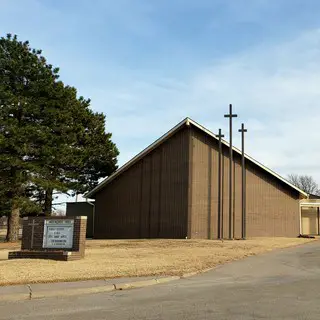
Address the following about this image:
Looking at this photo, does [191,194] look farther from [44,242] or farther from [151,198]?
[44,242]

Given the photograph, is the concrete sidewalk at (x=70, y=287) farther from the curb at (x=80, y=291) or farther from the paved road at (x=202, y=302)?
the paved road at (x=202, y=302)

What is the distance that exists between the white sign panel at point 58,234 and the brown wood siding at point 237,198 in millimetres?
14357

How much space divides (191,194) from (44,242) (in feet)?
48.5

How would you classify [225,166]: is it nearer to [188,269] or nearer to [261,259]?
[261,259]

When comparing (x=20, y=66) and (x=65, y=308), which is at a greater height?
(x=20, y=66)

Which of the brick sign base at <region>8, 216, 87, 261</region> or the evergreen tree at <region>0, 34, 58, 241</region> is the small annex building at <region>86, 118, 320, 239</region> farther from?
the brick sign base at <region>8, 216, 87, 261</region>

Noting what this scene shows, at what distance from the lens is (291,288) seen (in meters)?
→ 10.7

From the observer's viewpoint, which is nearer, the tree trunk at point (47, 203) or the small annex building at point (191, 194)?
the small annex building at point (191, 194)

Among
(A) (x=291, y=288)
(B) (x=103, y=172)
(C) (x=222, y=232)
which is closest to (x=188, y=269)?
(A) (x=291, y=288)

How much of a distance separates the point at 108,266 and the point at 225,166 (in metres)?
18.3

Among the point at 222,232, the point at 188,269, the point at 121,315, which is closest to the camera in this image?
the point at 121,315

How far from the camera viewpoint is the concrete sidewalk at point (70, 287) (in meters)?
9.83

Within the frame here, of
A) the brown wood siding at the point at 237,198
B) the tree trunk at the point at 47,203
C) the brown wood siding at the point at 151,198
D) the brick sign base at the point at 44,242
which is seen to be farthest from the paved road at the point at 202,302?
the tree trunk at the point at 47,203

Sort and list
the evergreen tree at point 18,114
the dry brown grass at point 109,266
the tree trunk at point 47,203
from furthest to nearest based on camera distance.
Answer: the tree trunk at point 47,203
the evergreen tree at point 18,114
the dry brown grass at point 109,266
